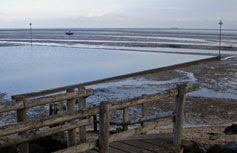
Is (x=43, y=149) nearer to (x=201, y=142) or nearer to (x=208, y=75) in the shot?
(x=201, y=142)

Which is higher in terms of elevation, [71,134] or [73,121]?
[73,121]

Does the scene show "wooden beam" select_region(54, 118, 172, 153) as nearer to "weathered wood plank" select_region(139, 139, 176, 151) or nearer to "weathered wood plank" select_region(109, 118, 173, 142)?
"weathered wood plank" select_region(109, 118, 173, 142)

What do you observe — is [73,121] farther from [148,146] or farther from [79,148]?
[148,146]

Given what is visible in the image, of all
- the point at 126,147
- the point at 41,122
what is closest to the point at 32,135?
the point at 41,122

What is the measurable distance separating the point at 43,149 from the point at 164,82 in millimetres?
11605

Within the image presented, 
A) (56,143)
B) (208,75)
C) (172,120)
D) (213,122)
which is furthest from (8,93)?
(208,75)

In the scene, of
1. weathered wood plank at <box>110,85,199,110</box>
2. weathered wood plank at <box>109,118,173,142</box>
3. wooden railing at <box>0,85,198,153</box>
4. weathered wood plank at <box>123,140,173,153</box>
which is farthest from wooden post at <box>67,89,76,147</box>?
weathered wood plank at <box>123,140,173,153</box>

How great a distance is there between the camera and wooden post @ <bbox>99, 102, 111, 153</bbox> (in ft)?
13.9

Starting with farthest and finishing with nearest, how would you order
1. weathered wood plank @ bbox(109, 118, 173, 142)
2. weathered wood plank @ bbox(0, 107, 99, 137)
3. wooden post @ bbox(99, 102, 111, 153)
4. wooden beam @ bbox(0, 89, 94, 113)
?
weathered wood plank @ bbox(109, 118, 173, 142), wooden post @ bbox(99, 102, 111, 153), wooden beam @ bbox(0, 89, 94, 113), weathered wood plank @ bbox(0, 107, 99, 137)

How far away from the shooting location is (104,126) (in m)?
4.30

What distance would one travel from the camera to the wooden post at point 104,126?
167 inches

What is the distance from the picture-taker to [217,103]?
12.4 metres

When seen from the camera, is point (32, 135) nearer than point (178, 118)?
Yes

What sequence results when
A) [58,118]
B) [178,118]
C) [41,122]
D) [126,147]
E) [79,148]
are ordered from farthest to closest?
[178,118] → [126,147] → [79,148] → [58,118] → [41,122]
